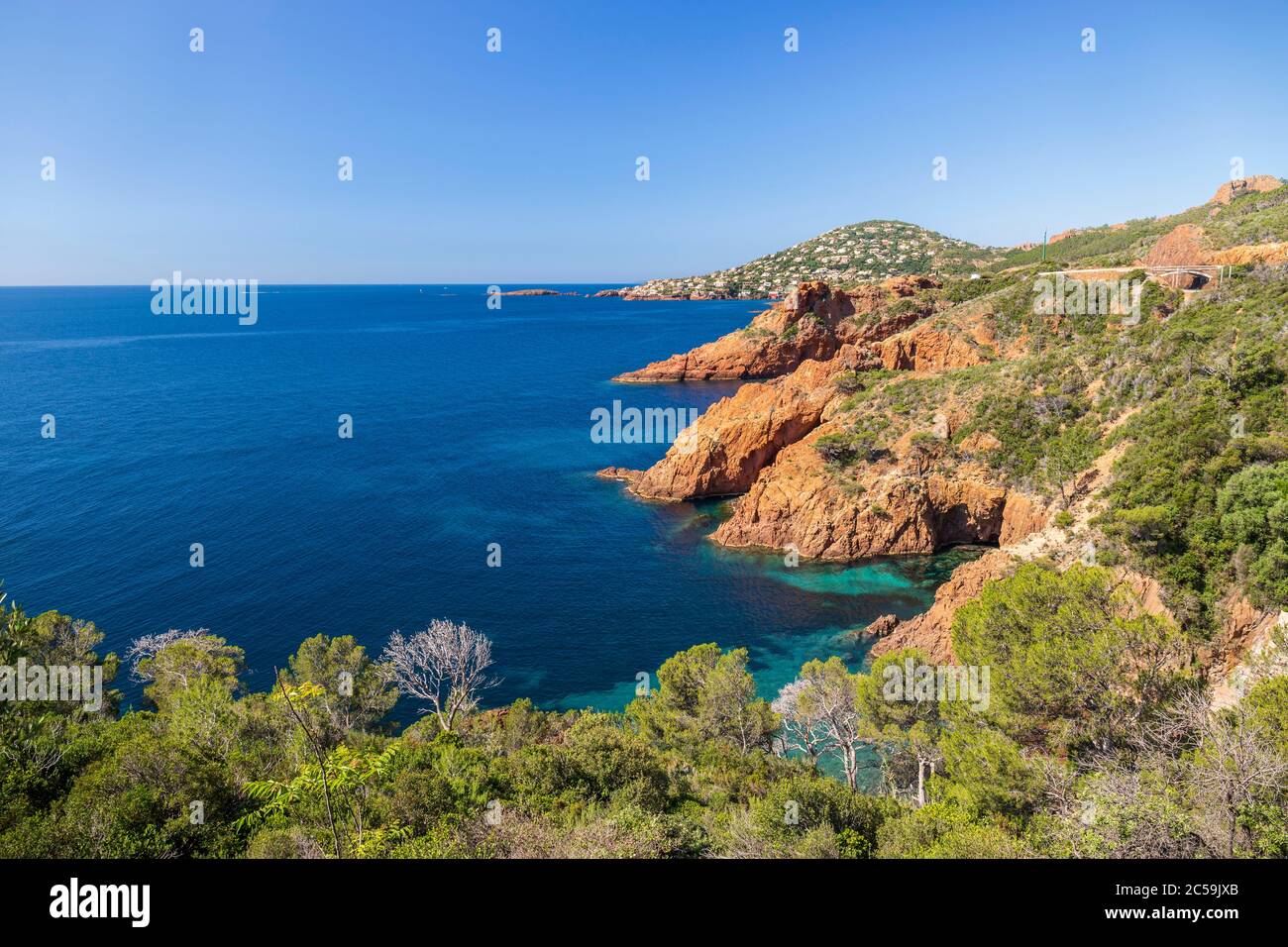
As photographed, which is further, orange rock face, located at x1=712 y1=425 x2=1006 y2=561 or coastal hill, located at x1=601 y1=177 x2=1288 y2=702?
orange rock face, located at x1=712 y1=425 x2=1006 y2=561

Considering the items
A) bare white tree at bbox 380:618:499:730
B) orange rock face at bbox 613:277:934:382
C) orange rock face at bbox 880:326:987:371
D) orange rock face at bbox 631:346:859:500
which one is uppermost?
orange rock face at bbox 613:277:934:382

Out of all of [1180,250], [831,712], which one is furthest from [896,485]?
[1180,250]

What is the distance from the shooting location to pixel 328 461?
60.9m

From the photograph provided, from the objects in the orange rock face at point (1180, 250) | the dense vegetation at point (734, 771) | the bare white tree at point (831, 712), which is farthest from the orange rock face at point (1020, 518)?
the orange rock face at point (1180, 250)

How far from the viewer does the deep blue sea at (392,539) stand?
111 ft

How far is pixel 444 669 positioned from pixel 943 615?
74.7 ft

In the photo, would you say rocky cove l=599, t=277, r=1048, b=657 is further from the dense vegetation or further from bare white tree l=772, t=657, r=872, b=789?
the dense vegetation

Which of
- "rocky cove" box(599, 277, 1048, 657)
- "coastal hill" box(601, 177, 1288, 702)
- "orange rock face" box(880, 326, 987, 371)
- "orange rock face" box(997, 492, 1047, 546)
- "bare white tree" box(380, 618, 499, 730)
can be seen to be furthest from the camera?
"orange rock face" box(880, 326, 987, 371)

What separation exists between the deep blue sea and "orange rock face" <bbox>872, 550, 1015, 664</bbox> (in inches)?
84.9

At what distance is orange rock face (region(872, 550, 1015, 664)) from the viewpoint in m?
30.1

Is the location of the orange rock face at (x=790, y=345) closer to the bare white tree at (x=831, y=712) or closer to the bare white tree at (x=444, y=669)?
the bare white tree at (x=444, y=669)

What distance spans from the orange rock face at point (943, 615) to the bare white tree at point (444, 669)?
59.7ft

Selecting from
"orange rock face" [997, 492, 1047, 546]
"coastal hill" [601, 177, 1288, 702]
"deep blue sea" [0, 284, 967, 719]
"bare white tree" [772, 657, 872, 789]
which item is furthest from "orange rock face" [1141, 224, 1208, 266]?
"bare white tree" [772, 657, 872, 789]
